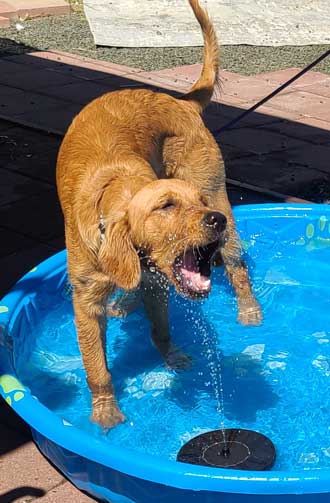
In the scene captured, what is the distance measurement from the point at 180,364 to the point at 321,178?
3064 mm

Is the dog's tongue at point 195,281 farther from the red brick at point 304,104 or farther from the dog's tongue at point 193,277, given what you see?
the red brick at point 304,104

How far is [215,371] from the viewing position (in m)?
5.48

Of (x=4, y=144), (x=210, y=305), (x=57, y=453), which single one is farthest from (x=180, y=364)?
(x=4, y=144)

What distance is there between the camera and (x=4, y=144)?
28.8 feet

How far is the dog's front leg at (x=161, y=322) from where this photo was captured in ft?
16.1

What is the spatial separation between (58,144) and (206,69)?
3.11 m

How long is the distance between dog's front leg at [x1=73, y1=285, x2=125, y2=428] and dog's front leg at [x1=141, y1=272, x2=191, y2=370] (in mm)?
303

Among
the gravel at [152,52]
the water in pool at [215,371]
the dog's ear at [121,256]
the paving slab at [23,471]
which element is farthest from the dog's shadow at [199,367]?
the gravel at [152,52]

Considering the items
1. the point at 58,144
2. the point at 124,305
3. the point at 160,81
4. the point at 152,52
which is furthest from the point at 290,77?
the point at 124,305

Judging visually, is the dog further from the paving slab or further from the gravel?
the gravel

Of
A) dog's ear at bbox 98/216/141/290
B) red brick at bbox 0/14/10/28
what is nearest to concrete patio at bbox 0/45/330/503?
dog's ear at bbox 98/216/141/290

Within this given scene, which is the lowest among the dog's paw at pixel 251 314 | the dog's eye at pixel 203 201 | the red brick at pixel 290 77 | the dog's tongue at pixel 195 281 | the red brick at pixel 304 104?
the red brick at pixel 290 77

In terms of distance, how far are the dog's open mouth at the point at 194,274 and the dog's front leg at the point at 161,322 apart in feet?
2.31

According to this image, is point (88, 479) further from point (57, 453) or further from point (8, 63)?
point (8, 63)
